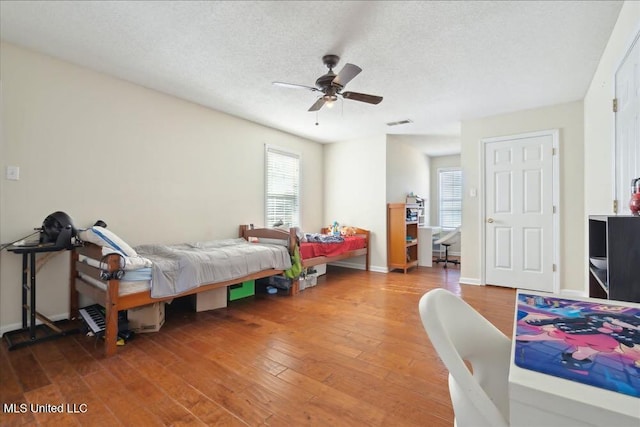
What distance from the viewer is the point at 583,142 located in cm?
364

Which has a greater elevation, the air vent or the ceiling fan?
the air vent

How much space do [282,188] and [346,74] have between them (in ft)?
9.71

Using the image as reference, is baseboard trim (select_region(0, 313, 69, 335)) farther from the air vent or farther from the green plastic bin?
the air vent

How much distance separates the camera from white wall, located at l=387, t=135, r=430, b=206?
550 cm

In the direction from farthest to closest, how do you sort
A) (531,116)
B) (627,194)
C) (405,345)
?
(531,116) < (405,345) < (627,194)

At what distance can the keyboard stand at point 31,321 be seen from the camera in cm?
229

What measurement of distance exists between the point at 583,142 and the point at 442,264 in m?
3.24

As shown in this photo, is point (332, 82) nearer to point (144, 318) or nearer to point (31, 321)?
point (144, 318)

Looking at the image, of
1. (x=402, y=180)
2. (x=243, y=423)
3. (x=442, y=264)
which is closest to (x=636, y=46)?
(x=243, y=423)

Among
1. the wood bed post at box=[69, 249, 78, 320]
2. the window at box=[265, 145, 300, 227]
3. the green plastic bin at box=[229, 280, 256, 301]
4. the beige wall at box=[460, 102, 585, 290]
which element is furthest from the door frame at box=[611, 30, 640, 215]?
the wood bed post at box=[69, 249, 78, 320]

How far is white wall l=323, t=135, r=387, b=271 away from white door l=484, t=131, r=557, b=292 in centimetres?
171

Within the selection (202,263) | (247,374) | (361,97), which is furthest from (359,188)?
(247,374)

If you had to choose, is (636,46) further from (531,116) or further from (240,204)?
(240,204)

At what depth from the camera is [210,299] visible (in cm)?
322
